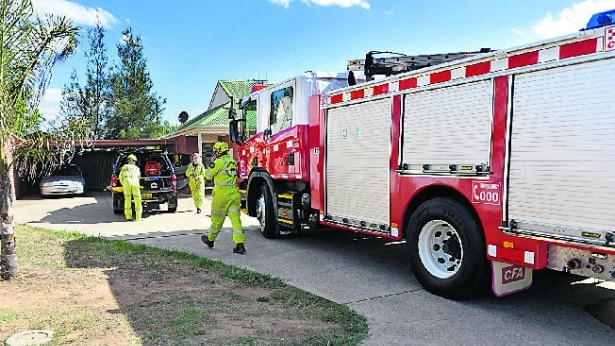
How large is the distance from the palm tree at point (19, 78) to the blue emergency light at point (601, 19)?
5813 millimetres

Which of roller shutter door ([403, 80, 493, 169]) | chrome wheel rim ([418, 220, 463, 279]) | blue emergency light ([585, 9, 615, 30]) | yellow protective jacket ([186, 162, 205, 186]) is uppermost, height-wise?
blue emergency light ([585, 9, 615, 30])

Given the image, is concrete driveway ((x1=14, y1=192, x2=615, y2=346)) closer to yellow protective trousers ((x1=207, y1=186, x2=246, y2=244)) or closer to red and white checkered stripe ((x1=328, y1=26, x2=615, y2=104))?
yellow protective trousers ((x1=207, y1=186, x2=246, y2=244))

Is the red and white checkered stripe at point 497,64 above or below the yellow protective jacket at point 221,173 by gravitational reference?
above

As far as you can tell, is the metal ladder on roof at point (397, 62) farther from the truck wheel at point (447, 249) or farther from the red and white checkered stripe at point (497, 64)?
the truck wheel at point (447, 249)

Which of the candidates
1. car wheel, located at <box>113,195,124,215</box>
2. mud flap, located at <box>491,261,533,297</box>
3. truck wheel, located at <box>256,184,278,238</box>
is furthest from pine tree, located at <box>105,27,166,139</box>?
mud flap, located at <box>491,261,533,297</box>

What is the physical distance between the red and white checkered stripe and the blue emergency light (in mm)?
256

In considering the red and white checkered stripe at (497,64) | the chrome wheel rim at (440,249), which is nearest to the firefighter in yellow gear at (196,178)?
the red and white checkered stripe at (497,64)

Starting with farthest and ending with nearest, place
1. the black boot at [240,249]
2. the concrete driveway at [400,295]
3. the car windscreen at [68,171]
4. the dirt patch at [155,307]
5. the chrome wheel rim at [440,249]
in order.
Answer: the car windscreen at [68,171] < the black boot at [240,249] < the chrome wheel rim at [440,249] < the concrete driveway at [400,295] < the dirt patch at [155,307]

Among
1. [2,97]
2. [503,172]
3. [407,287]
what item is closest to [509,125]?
[503,172]

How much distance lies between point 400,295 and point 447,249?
748mm

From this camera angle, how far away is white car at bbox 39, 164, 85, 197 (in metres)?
19.4

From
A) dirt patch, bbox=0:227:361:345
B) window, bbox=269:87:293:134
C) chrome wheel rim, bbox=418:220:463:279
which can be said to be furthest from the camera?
window, bbox=269:87:293:134

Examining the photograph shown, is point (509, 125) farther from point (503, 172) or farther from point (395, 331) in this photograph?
point (395, 331)

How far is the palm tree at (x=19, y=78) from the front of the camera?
19.1ft
